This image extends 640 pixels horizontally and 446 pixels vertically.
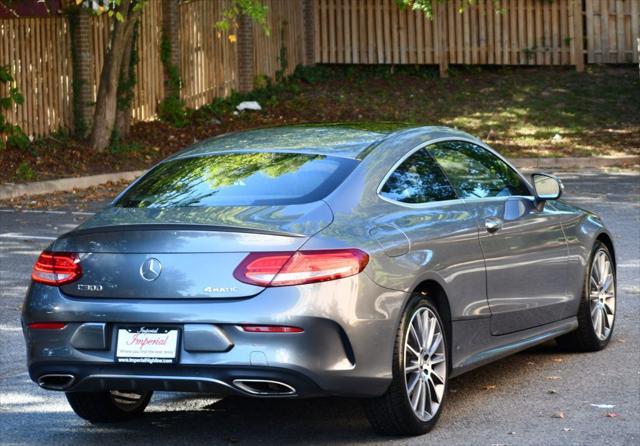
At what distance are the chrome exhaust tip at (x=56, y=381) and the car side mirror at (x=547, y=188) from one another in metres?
3.18

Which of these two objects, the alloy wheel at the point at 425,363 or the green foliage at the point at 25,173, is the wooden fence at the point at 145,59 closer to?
the green foliage at the point at 25,173

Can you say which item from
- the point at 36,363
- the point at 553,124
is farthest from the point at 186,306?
the point at 553,124

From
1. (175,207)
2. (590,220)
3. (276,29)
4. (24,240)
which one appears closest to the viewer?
(175,207)

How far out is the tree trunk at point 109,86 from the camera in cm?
2142

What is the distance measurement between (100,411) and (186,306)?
4.13 feet

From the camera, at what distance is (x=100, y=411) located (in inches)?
275

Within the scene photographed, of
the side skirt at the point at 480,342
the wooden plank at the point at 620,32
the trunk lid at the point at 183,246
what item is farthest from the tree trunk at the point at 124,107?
the trunk lid at the point at 183,246

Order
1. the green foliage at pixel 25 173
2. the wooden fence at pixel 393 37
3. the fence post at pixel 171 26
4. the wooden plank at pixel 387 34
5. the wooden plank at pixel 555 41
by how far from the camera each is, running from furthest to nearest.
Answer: the wooden plank at pixel 387 34 < the wooden plank at pixel 555 41 < the wooden fence at pixel 393 37 < the fence post at pixel 171 26 < the green foliage at pixel 25 173

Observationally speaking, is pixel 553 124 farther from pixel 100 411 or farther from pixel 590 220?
pixel 100 411

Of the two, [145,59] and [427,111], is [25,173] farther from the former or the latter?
[427,111]

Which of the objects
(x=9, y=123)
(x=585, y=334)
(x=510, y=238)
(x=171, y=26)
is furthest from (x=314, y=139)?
(x=171, y=26)

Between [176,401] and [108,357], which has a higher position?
[108,357]

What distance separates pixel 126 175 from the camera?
1997cm

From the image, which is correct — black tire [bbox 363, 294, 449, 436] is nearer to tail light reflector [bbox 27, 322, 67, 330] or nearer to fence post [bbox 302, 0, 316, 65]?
tail light reflector [bbox 27, 322, 67, 330]
